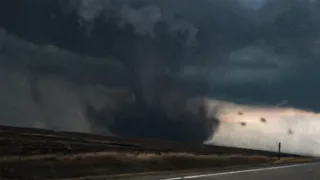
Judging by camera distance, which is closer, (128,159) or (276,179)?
(276,179)

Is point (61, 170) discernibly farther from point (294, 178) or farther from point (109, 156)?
point (109, 156)

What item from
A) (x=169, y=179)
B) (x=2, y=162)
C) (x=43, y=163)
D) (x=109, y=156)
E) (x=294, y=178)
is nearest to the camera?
(x=169, y=179)

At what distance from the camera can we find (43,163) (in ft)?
143

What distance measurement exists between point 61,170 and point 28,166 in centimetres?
472

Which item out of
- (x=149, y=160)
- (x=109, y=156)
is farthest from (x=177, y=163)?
(x=109, y=156)

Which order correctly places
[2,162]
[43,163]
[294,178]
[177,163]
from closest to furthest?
[294,178], [2,162], [43,163], [177,163]

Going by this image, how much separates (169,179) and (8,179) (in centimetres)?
773

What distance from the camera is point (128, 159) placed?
2453 inches

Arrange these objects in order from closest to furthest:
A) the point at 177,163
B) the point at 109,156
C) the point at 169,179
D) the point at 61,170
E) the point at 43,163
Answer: the point at 169,179 < the point at 61,170 < the point at 43,163 < the point at 109,156 < the point at 177,163

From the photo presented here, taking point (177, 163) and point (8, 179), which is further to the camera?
point (177, 163)

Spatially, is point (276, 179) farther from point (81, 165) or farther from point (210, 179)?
point (81, 165)

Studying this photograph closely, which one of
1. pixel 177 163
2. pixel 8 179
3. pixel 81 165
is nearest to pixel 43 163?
pixel 81 165

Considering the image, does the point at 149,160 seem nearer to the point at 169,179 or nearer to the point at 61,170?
the point at 61,170

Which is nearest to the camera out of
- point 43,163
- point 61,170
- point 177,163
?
point 61,170
